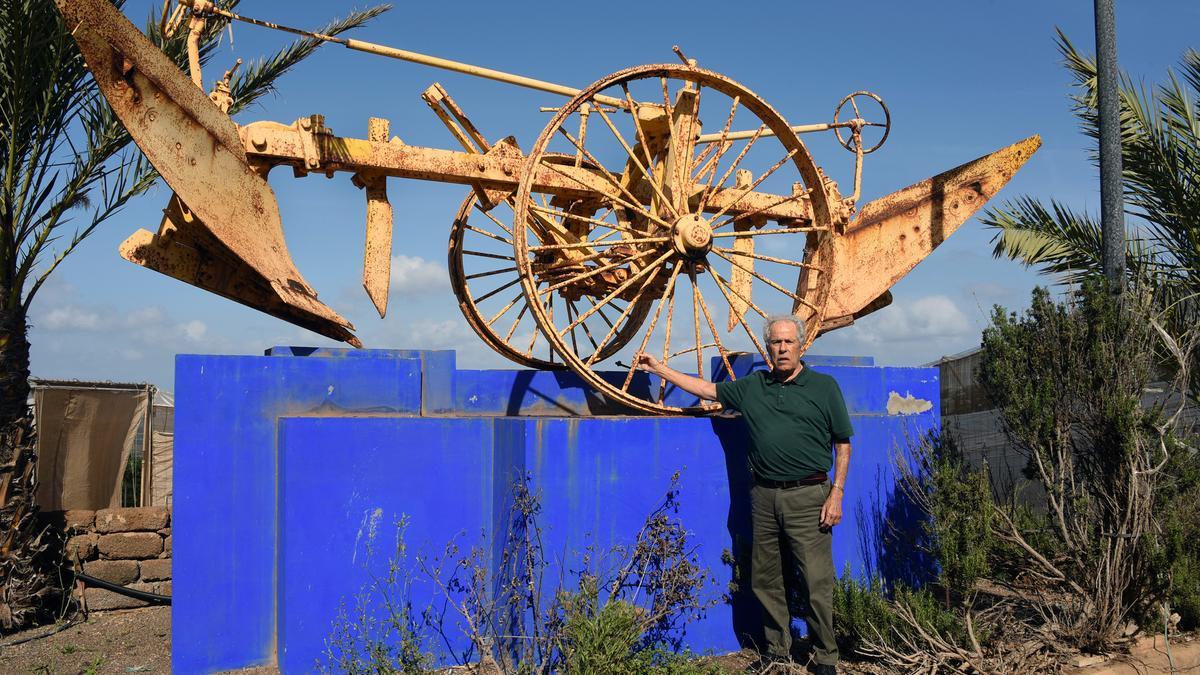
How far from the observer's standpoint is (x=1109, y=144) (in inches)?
281

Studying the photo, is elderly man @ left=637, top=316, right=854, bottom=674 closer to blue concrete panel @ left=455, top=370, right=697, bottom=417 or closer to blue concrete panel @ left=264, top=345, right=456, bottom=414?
blue concrete panel @ left=455, top=370, right=697, bottom=417

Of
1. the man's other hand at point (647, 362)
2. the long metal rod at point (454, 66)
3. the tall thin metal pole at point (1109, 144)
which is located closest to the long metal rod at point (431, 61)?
the long metal rod at point (454, 66)

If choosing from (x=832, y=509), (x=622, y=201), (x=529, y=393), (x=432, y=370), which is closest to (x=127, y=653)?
(x=432, y=370)

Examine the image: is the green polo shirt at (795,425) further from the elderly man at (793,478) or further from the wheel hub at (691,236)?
the wheel hub at (691,236)

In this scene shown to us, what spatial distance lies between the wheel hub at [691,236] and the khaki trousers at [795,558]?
1.83 metres

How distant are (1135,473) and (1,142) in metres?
8.67

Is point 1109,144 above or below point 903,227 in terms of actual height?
above

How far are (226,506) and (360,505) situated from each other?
78cm

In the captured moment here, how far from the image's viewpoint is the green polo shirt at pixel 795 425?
16.8 ft

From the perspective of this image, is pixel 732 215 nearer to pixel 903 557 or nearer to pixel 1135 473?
pixel 903 557

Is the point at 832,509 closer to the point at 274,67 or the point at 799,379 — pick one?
the point at 799,379

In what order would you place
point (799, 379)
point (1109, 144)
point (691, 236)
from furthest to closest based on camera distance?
point (1109, 144)
point (691, 236)
point (799, 379)

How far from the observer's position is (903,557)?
636cm

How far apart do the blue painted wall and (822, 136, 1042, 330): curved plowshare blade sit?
2.43m
